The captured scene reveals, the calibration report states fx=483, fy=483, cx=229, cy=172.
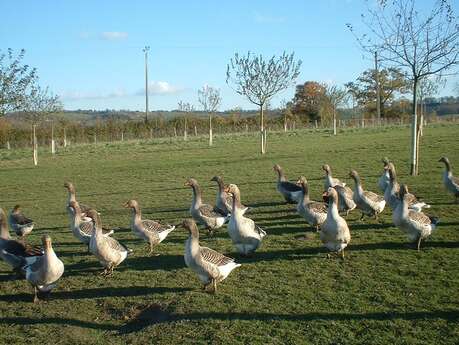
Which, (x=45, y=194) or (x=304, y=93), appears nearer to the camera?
(x=45, y=194)

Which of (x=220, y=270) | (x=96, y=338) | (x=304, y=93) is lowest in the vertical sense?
(x=96, y=338)

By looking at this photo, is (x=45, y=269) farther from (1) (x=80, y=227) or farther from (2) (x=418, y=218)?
(2) (x=418, y=218)

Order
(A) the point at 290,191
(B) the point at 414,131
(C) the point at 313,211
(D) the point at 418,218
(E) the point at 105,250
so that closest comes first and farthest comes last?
(E) the point at 105,250 < (D) the point at 418,218 < (C) the point at 313,211 < (A) the point at 290,191 < (B) the point at 414,131

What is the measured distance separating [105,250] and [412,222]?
5755 mm

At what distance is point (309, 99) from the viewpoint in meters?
84.2

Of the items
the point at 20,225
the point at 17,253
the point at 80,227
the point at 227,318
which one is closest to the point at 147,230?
the point at 80,227

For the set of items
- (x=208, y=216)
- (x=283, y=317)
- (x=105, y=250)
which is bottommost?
(x=283, y=317)

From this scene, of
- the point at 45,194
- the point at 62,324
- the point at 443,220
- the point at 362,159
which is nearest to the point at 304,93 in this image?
the point at 362,159

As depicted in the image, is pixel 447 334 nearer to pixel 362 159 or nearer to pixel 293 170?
pixel 293 170

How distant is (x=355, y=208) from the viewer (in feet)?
42.7

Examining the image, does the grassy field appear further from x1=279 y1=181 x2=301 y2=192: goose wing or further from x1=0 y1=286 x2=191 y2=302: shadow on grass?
x1=279 y1=181 x2=301 y2=192: goose wing

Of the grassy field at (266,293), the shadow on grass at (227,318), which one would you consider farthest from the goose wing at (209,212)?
Answer: the shadow on grass at (227,318)

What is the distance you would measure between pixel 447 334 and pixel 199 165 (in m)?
21.3

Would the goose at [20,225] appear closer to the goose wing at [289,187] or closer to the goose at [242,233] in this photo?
the goose at [242,233]
